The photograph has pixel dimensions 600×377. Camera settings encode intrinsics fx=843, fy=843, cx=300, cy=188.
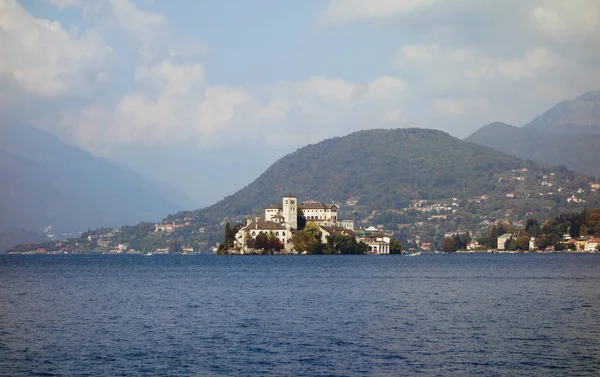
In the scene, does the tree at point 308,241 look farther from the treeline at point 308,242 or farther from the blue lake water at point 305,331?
the blue lake water at point 305,331

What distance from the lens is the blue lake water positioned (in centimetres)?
3712

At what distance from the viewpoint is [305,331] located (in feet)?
155

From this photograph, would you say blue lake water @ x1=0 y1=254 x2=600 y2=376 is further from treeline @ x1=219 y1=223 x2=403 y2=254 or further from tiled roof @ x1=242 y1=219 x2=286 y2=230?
tiled roof @ x1=242 y1=219 x2=286 y2=230

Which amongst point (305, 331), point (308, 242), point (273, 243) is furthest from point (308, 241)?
point (305, 331)

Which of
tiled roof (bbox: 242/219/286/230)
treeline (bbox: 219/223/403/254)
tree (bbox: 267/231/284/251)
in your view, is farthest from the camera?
tiled roof (bbox: 242/219/286/230)

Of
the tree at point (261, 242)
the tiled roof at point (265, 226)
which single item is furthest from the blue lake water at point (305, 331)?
the tiled roof at point (265, 226)

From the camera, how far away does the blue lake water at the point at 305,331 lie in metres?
37.1

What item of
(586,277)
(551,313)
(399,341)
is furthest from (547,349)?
(586,277)

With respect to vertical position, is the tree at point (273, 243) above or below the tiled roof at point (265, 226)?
below

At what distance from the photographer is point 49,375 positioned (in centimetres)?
3541

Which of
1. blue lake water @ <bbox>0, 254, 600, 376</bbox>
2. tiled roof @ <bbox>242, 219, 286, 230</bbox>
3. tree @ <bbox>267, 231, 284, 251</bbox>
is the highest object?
tiled roof @ <bbox>242, 219, 286, 230</bbox>

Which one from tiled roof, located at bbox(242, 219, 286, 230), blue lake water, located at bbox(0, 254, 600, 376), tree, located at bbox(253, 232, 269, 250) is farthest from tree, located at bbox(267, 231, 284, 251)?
blue lake water, located at bbox(0, 254, 600, 376)

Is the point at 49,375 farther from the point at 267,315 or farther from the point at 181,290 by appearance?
the point at 181,290

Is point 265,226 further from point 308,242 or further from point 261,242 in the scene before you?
point 308,242
